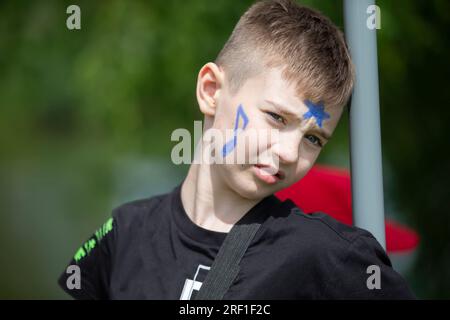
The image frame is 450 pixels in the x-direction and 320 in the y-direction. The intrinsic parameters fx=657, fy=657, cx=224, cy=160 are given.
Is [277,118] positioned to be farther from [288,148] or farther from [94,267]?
[94,267]

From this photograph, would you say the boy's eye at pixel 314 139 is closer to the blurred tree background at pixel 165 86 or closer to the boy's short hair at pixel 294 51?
the boy's short hair at pixel 294 51

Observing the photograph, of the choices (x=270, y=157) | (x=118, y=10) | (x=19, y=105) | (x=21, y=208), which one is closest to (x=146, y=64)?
(x=118, y=10)

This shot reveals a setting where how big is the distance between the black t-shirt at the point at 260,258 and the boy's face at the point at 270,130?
91 millimetres

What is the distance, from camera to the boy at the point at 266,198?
4.22 ft

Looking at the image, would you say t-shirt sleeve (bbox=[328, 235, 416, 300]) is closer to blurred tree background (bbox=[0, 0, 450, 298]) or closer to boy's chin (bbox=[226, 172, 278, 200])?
boy's chin (bbox=[226, 172, 278, 200])

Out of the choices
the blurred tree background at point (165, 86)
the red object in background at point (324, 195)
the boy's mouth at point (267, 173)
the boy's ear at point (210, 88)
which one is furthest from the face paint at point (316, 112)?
the blurred tree background at point (165, 86)

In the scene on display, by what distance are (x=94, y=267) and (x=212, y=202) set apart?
1.18 ft

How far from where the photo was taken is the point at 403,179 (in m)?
2.75

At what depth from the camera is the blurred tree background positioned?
251cm

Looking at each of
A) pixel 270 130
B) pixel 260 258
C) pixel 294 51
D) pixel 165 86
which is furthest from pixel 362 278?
pixel 165 86

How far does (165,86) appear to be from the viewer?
2.73m

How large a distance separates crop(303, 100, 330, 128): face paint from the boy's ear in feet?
0.76

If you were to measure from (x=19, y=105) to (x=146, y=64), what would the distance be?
2.71 ft

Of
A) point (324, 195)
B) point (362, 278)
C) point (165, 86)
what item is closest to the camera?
point (362, 278)
